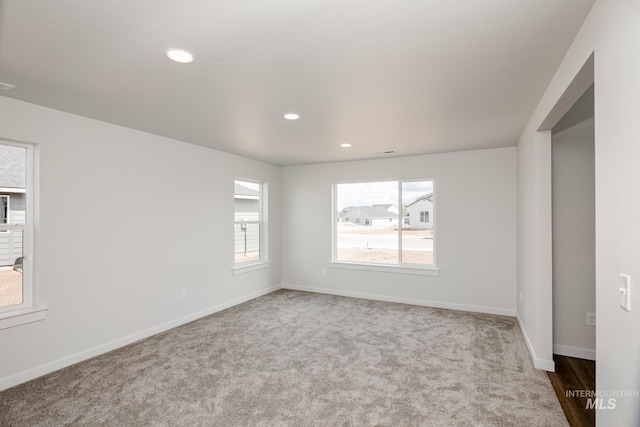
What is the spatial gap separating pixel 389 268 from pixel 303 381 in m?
2.87

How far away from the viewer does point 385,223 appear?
5.47 metres

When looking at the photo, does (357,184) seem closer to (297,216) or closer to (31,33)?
(297,216)

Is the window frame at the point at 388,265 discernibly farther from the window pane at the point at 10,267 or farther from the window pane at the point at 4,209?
the window pane at the point at 4,209

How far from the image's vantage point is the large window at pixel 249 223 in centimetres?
527

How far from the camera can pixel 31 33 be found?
67.1 inches

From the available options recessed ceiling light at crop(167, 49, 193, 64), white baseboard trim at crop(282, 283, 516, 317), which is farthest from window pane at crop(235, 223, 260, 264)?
recessed ceiling light at crop(167, 49, 193, 64)

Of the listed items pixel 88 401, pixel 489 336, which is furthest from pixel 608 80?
pixel 88 401

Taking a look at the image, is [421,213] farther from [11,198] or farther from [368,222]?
[11,198]

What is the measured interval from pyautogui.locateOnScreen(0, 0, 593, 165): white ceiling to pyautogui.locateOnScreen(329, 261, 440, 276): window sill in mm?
2378

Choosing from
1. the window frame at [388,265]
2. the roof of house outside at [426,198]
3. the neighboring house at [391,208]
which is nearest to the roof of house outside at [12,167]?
the window frame at [388,265]

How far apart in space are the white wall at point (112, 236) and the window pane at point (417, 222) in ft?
9.31

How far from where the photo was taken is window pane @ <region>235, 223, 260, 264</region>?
5246 mm

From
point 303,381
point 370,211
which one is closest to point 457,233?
point 370,211

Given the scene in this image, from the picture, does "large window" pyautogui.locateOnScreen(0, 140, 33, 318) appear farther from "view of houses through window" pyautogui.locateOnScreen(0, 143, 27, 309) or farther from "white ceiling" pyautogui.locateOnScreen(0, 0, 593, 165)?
"white ceiling" pyautogui.locateOnScreen(0, 0, 593, 165)
